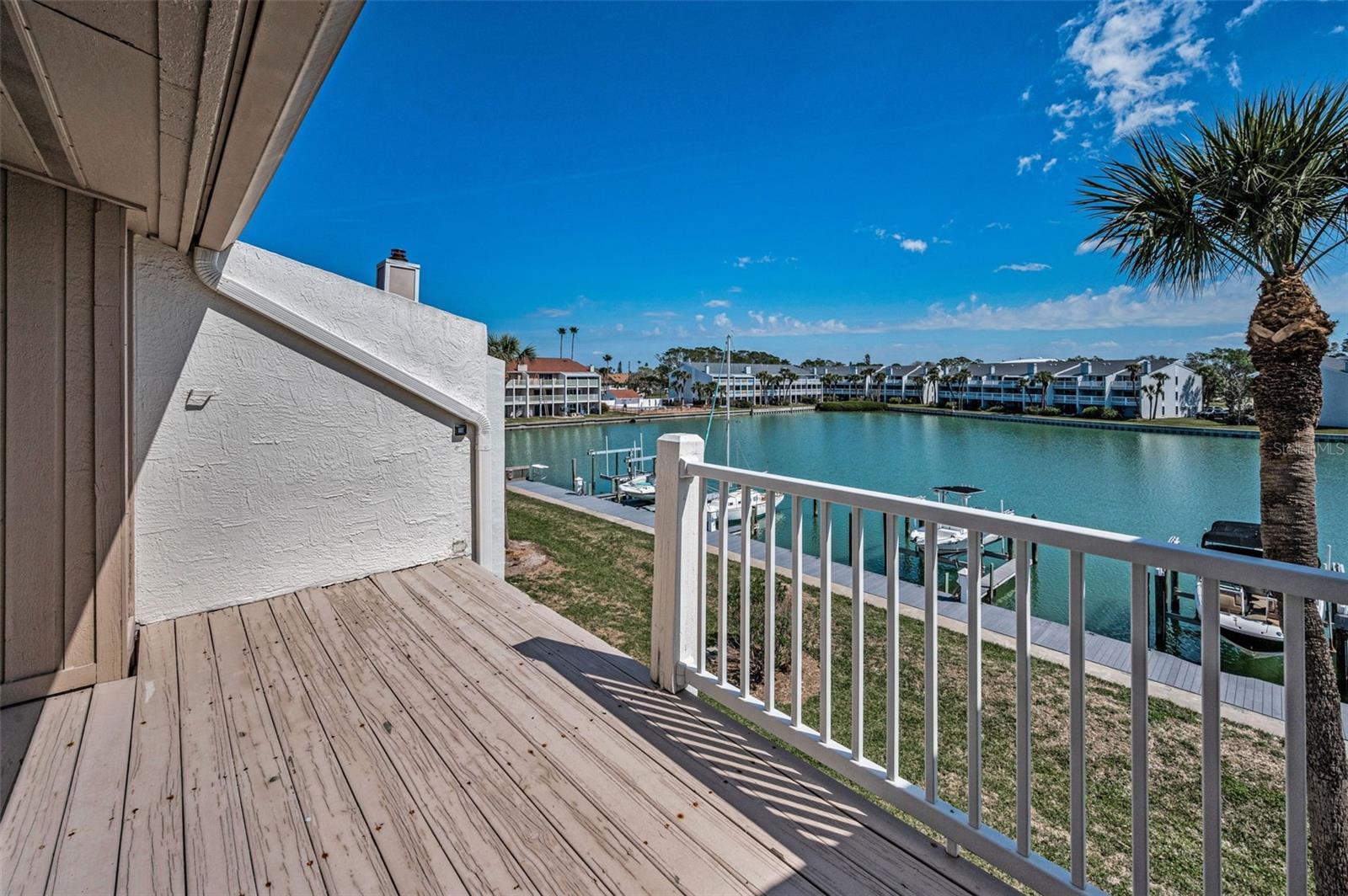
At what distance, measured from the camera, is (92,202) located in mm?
2293

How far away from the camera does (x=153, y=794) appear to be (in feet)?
5.64

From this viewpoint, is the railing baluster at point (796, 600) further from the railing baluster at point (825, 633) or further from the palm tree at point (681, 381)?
the palm tree at point (681, 381)

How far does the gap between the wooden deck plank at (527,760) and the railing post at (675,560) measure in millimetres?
519

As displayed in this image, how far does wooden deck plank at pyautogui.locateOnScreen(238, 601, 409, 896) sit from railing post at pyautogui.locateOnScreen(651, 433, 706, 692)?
993 mm

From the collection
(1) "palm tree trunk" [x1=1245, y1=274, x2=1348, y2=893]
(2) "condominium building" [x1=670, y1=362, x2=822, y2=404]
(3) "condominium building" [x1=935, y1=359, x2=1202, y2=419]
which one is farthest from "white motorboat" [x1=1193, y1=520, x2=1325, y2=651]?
(2) "condominium building" [x1=670, y1=362, x2=822, y2=404]

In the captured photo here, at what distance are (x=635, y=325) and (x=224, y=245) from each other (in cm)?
7006

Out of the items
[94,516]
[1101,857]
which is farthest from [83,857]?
[1101,857]

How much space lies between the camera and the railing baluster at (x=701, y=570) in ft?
7.02

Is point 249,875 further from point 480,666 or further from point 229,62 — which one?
point 229,62

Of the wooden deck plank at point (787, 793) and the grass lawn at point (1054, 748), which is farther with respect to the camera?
the grass lawn at point (1054, 748)

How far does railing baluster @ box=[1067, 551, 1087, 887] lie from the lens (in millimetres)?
1203

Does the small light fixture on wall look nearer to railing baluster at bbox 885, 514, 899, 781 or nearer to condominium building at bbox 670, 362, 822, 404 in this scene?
railing baluster at bbox 885, 514, 899, 781

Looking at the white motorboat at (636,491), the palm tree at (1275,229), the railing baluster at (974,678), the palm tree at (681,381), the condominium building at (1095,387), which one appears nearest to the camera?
the railing baluster at (974,678)

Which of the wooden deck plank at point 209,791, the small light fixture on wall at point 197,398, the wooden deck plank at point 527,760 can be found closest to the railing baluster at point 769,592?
the wooden deck plank at point 527,760
